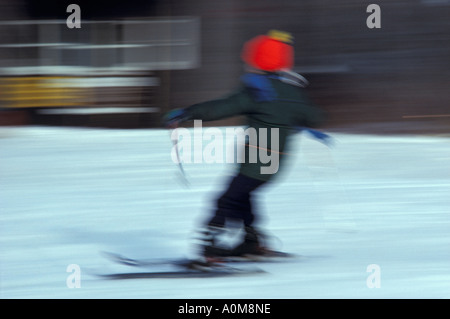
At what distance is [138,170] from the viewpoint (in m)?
7.98

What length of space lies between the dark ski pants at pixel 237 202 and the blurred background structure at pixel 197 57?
23.1 ft

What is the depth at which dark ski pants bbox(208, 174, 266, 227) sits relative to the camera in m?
4.28

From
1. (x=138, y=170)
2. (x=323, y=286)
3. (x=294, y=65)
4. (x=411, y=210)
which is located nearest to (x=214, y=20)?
(x=294, y=65)

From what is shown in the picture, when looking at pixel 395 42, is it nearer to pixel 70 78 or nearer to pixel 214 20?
pixel 214 20

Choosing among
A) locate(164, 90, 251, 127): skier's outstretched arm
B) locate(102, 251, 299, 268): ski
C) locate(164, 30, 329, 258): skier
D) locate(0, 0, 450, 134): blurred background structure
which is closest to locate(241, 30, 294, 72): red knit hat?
locate(164, 30, 329, 258): skier

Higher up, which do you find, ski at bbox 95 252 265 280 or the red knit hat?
the red knit hat

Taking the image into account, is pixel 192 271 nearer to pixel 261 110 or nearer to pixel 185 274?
pixel 185 274

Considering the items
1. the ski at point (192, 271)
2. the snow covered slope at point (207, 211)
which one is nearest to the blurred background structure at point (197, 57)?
the snow covered slope at point (207, 211)

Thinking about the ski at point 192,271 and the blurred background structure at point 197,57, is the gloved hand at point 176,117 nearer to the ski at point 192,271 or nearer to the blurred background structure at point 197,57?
the ski at point 192,271

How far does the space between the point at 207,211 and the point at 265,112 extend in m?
2.11

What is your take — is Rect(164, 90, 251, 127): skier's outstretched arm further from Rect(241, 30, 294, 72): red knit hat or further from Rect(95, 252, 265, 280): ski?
Rect(95, 252, 265, 280): ski

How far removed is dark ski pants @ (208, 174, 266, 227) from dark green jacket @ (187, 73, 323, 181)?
0.05m

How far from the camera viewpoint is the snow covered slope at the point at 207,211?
418 centimetres

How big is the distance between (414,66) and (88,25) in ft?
16.8
